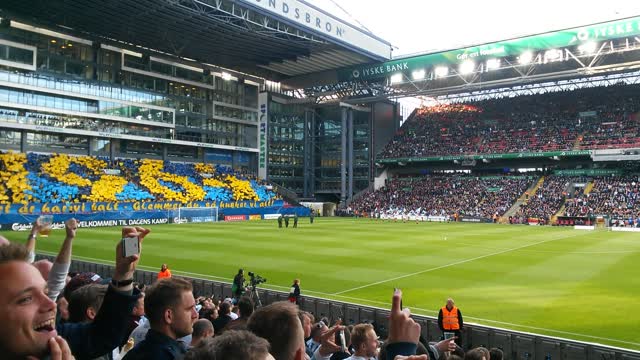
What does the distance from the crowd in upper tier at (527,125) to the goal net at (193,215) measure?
31879 millimetres

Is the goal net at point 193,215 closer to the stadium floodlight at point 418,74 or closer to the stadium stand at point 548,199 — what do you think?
the stadium floodlight at point 418,74

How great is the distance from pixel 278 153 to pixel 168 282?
84.4m

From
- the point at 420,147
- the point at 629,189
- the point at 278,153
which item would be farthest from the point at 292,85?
the point at 629,189

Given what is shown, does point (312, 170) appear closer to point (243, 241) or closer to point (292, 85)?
point (292, 85)

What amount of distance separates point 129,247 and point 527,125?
250ft

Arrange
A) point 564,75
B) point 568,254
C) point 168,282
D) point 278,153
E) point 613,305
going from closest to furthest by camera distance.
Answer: point 168,282 < point 613,305 < point 568,254 < point 564,75 < point 278,153

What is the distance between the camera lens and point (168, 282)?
151 inches

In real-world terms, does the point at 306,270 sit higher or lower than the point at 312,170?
lower

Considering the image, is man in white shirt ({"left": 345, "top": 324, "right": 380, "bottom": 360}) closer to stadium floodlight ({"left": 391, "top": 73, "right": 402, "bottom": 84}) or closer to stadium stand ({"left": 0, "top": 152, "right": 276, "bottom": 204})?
stadium stand ({"left": 0, "top": 152, "right": 276, "bottom": 204})

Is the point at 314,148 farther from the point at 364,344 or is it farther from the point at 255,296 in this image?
the point at 364,344

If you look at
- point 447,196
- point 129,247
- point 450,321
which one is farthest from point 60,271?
point 447,196

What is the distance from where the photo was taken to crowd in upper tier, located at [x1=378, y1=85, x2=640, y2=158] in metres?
64.4

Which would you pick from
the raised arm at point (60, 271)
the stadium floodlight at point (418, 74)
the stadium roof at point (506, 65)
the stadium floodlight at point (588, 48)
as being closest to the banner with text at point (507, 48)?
the stadium roof at point (506, 65)

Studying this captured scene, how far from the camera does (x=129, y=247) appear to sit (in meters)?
3.50
